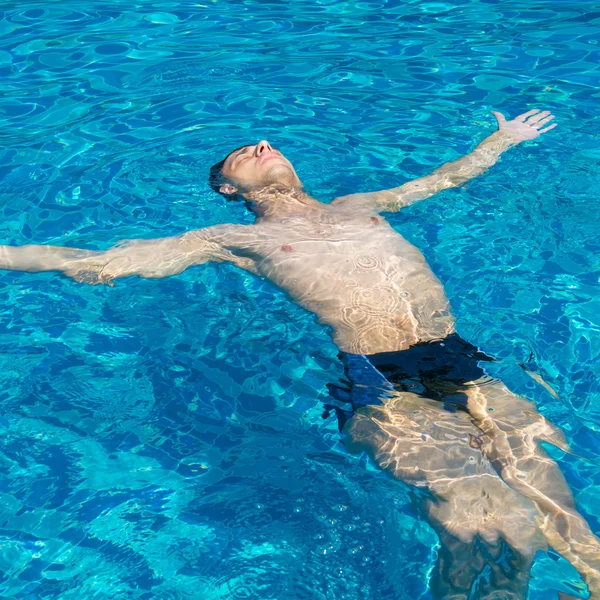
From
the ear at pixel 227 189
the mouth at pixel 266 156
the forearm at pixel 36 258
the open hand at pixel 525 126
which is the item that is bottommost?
the ear at pixel 227 189

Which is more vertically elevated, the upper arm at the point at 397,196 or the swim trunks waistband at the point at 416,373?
the upper arm at the point at 397,196

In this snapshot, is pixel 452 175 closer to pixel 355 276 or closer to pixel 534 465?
pixel 355 276

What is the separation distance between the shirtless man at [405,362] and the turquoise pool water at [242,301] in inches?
7.5

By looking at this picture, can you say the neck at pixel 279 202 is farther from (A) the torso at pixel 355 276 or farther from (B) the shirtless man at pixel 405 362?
(A) the torso at pixel 355 276

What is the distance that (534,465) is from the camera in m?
3.66

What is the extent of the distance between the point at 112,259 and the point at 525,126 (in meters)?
3.60

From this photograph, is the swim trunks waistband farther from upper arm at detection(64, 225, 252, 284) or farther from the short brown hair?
the short brown hair

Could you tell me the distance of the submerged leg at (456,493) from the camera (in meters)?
3.24

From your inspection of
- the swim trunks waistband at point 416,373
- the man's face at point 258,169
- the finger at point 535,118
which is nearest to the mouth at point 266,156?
the man's face at point 258,169

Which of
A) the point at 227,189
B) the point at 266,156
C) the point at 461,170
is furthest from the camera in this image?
the point at 461,170

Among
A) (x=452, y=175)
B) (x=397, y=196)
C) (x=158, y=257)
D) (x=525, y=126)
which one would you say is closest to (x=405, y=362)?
(x=158, y=257)

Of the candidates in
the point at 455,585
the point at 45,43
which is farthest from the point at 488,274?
the point at 45,43

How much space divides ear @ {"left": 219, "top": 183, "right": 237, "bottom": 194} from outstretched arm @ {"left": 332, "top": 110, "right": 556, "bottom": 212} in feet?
2.59

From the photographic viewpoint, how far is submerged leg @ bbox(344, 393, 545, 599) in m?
3.24
